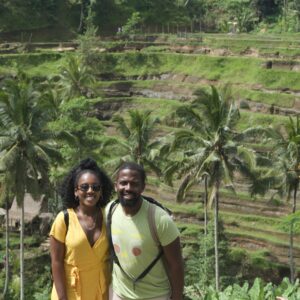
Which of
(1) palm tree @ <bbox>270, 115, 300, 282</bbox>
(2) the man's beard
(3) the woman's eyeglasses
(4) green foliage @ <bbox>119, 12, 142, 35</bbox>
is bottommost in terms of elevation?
(1) palm tree @ <bbox>270, 115, 300, 282</bbox>

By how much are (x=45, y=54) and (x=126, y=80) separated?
29.8ft

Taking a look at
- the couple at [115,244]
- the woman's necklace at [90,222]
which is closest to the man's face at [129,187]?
the couple at [115,244]

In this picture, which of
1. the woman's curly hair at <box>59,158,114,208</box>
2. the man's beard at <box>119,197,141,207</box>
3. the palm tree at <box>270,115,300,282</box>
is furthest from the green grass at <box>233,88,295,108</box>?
the man's beard at <box>119,197,141,207</box>

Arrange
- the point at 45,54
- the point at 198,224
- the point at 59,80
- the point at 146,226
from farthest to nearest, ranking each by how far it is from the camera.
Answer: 1. the point at 45,54
2. the point at 59,80
3. the point at 198,224
4. the point at 146,226

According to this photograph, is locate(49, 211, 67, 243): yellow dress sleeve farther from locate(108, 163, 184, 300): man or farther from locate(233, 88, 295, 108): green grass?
locate(233, 88, 295, 108): green grass

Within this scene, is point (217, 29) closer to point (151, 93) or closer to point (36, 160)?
point (151, 93)

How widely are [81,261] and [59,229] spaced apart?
1.25 ft

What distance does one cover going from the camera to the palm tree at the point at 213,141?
27.2 m

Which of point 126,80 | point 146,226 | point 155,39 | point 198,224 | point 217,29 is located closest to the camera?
point 146,226

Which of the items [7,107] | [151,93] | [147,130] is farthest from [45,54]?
[7,107]

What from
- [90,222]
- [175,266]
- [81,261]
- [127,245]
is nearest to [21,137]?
[90,222]

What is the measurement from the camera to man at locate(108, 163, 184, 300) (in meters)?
6.23

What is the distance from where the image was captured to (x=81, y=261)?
6438mm

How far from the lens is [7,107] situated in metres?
26.3
